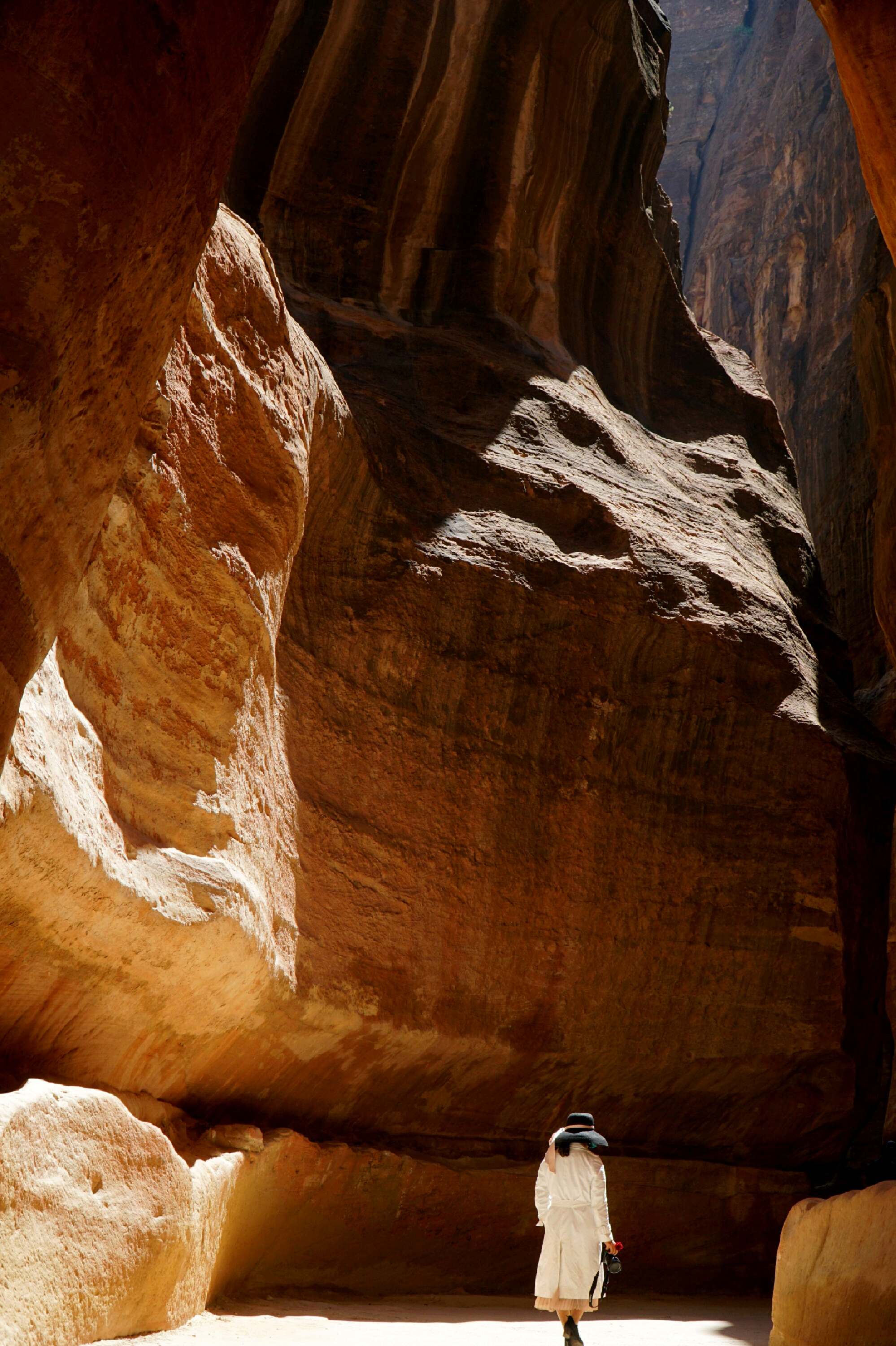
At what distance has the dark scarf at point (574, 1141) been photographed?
18.2 feet

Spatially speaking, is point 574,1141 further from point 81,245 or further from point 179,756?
point 81,245

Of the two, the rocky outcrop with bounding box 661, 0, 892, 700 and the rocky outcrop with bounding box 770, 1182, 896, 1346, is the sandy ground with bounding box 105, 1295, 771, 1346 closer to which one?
the rocky outcrop with bounding box 770, 1182, 896, 1346

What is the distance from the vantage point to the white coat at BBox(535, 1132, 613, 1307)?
541 cm

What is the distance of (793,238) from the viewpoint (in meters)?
24.6

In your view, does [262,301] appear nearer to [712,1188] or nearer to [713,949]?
[713,949]

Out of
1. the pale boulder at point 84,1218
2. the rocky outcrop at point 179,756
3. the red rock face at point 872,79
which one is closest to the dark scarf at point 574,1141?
the pale boulder at point 84,1218

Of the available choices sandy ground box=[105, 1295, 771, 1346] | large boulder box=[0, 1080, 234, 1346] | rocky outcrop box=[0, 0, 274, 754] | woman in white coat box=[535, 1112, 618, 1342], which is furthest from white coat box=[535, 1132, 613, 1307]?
rocky outcrop box=[0, 0, 274, 754]

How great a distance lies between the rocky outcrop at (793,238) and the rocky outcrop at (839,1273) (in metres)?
8.47

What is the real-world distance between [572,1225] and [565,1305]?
0.34 metres

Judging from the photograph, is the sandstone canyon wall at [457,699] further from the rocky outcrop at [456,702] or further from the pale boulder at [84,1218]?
the pale boulder at [84,1218]

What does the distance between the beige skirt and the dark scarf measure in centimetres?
60

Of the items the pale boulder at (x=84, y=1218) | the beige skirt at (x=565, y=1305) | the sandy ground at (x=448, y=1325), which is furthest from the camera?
the sandy ground at (x=448, y=1325)

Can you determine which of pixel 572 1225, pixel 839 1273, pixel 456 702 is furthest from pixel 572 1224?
pixel 456 702

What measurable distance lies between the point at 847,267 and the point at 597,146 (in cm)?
978
